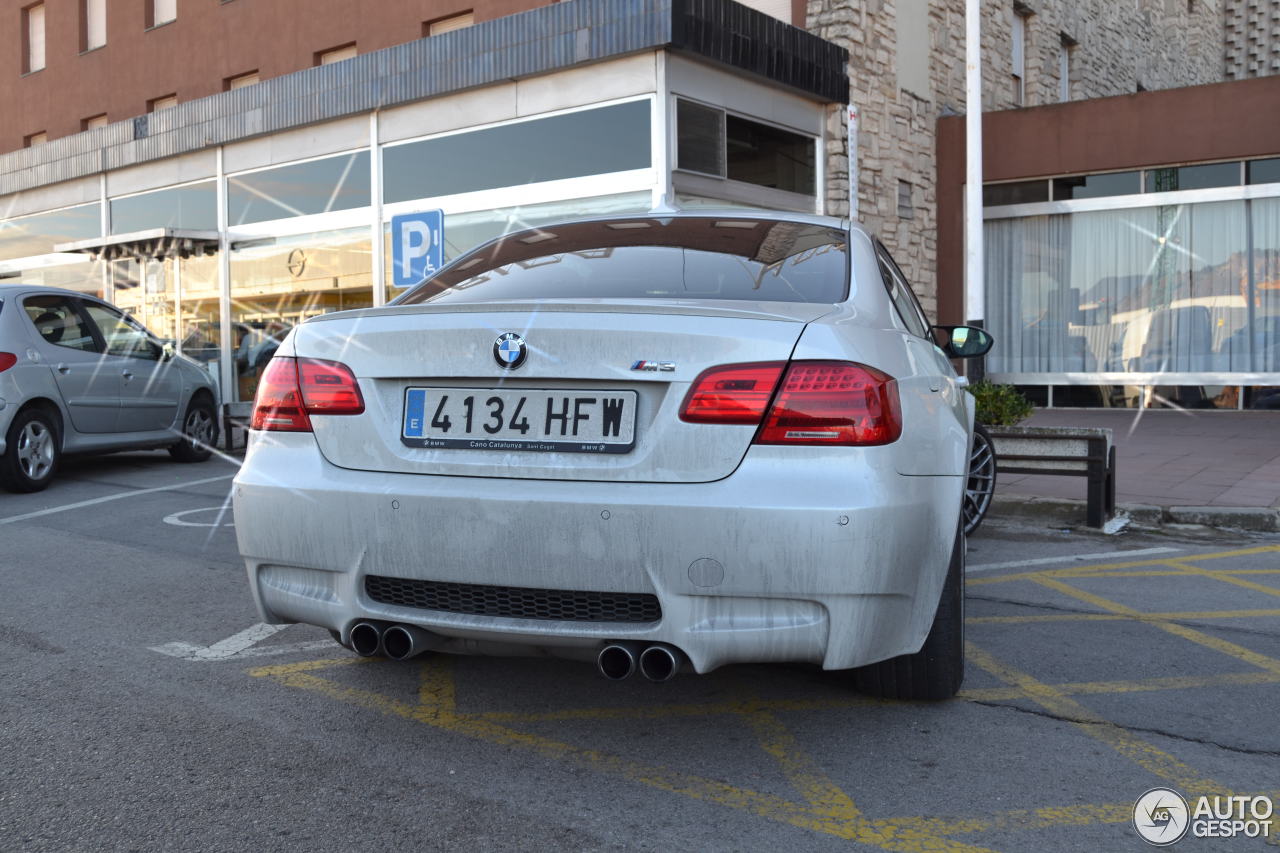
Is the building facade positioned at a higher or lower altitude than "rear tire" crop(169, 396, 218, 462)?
higher

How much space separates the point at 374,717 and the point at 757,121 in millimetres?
12215

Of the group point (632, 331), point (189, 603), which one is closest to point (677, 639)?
point (632, 331)

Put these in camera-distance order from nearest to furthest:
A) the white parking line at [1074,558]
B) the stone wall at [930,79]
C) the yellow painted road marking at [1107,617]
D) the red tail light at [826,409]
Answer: the red tail light at [826,409] → the yellow painted road marking at [1107,617] → the white parking line at [1074,558] → the stone wall at [930,79]

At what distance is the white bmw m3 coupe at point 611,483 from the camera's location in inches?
109

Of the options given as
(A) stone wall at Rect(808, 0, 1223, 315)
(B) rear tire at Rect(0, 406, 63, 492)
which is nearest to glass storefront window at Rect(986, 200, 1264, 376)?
(A) stone wall at Rect(808, 0, 1223, 315)

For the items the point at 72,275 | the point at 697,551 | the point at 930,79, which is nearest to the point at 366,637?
the point at 697,551

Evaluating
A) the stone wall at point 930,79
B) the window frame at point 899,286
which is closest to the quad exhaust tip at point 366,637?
the window frame at point 899,286

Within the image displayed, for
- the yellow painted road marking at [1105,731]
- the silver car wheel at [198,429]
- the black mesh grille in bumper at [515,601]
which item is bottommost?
the yellow painted road marking at [1105,731]

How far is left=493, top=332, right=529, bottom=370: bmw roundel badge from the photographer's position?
2.95 meters

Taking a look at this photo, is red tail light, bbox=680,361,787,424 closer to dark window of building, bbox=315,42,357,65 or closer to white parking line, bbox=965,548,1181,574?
white parking line, bbox=965,548,1181,574

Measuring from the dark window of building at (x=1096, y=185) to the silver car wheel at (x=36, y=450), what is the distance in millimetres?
13968

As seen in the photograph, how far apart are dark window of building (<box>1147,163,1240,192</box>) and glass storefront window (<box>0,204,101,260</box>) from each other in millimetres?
18012

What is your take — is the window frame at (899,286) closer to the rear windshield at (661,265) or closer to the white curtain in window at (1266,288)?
the rear windshield at (661,265)

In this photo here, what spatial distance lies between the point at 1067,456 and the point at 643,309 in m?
5.19
